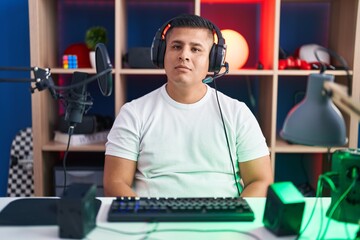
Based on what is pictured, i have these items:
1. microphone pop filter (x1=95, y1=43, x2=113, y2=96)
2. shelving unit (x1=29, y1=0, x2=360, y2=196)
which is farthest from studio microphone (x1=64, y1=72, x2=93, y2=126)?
shelving unit (x1=29, y1=0, x2=360, y2=196)

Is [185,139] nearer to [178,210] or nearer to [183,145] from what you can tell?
[183,145]

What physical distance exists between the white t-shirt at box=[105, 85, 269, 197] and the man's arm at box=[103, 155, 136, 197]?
0.08ft

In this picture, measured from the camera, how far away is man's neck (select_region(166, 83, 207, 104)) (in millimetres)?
1534

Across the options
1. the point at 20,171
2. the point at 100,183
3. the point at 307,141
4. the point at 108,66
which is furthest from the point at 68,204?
the point at 20,171

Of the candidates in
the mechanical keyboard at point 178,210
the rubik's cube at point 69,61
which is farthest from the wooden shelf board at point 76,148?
the mechanical keyboard at point 178,210

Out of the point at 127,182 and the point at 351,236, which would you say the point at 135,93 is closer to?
the point at 127,182

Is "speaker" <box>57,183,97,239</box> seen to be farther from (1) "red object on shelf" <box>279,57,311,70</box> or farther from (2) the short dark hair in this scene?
(1) "red object on shelf" <box>279,57,311,70</box>

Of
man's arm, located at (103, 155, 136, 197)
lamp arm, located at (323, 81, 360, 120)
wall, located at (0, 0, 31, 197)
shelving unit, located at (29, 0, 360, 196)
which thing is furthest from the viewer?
wall, located at (0, 0, 31, 197)

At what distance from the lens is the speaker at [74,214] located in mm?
820

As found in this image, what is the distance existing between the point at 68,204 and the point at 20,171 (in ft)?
5.43

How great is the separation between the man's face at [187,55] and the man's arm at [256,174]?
0.36 meters

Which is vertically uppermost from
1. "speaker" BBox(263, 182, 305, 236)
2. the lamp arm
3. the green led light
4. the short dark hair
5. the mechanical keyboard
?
the short dark hair

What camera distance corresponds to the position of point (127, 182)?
142 cm

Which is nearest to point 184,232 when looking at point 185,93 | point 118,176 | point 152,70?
point 118,176
